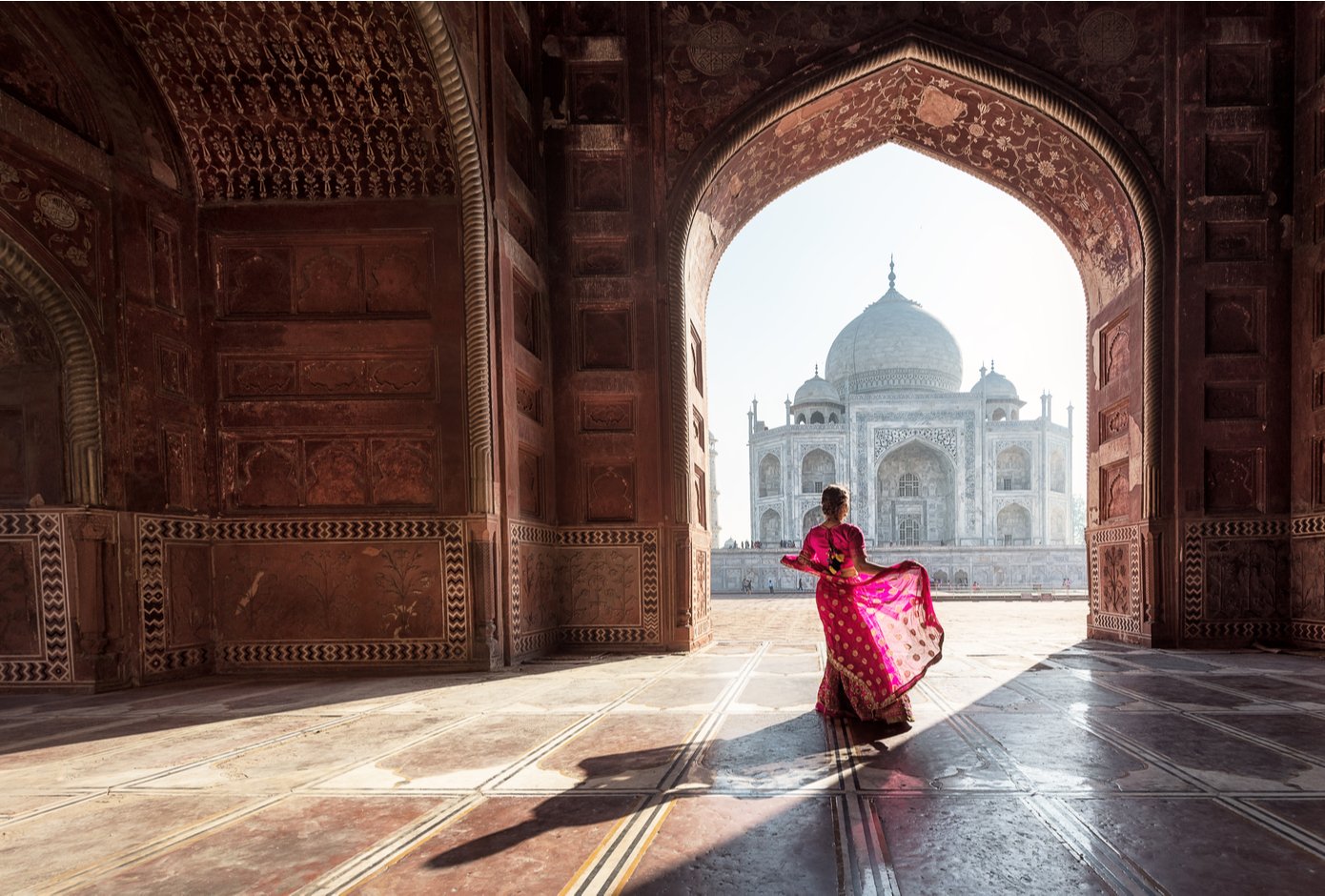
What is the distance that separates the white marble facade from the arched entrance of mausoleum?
24.3 metres

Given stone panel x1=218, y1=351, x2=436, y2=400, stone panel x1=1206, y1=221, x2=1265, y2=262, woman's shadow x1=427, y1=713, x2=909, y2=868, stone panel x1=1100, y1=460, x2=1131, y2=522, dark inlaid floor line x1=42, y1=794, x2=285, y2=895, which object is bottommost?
woman's shadow x1=427, y1=713, x2=909, y2=868

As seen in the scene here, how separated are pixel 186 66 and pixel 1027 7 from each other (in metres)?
7.27

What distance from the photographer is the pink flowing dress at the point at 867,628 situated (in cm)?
351

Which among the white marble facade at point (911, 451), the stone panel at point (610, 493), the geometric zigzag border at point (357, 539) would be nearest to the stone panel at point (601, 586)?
the stone panel at point (610, 493)

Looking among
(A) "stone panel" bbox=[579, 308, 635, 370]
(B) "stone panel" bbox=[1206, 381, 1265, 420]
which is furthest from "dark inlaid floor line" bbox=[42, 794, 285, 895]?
(B) "stone panel" bbox=[1206, 381, 1265, 420]

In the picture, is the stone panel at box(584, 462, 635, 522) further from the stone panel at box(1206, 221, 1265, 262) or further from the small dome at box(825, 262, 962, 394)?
the small dome at box(825, 262, 962, 394)

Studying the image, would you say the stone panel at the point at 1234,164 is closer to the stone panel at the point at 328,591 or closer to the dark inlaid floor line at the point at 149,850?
the stone panel at the point at 328,591

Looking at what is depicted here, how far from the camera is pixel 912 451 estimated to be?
112 ft

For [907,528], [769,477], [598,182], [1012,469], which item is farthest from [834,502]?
[1012,469]

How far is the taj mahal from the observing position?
32000 millimetres

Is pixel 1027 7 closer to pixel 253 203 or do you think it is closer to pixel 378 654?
pixel 253 203

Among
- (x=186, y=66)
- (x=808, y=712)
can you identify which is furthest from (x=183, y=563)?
(x=808, y=712)

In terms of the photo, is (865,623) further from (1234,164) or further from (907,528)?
(907,528)

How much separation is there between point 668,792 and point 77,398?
477 cm
